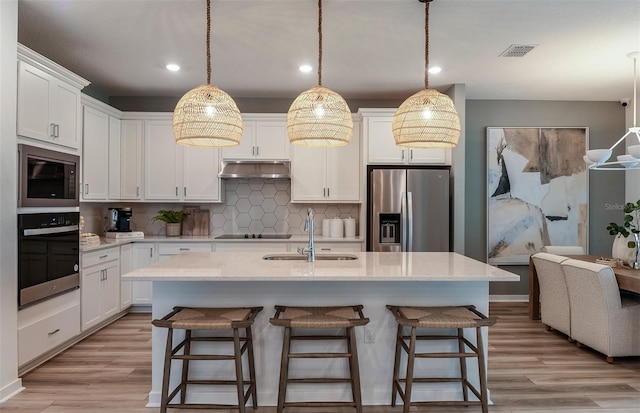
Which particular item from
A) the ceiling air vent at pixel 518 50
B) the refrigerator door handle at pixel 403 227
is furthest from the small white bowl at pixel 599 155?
the refrigerator door handle at pixel 403 227

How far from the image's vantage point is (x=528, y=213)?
211 inches

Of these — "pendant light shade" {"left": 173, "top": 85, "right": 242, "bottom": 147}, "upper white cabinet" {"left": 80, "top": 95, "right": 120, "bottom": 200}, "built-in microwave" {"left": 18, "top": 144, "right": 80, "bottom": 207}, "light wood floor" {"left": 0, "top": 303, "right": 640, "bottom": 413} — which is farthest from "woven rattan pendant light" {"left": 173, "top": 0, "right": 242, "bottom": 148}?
"upper white cabinet" {"left": 80, "top": 95, "right": 120, "bottom": 200}

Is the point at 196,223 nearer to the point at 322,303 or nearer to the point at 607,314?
the point at 322,303

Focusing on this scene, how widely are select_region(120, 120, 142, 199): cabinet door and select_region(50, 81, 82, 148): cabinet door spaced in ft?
4.51

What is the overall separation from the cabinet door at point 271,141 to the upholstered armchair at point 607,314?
3.27 m

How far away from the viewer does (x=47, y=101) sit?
3.14 m

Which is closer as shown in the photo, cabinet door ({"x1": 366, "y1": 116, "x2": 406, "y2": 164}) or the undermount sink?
the undermount sink

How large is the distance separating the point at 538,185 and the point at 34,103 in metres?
5.45

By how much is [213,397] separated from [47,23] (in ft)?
9.98

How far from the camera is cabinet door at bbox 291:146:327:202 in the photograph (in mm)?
5012

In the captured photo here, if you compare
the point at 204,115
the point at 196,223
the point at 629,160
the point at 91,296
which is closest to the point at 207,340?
the point at 204,115

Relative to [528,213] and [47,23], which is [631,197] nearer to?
[528,213]

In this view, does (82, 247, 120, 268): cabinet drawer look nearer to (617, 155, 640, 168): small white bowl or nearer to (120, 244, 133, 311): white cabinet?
(120, 244, 133, 311): white cabinet

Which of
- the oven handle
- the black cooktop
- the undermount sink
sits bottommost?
the undermount sink
